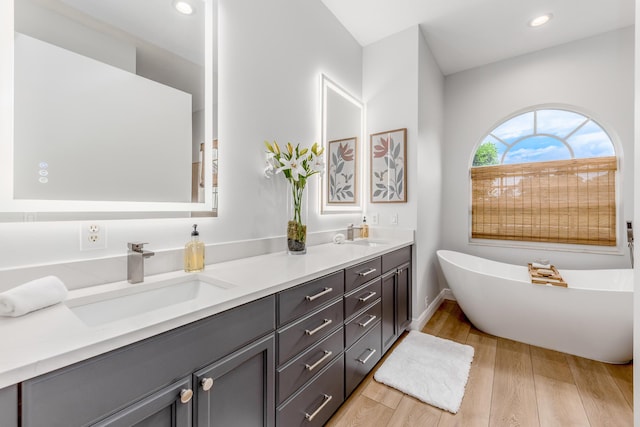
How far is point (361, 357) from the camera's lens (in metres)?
1.70

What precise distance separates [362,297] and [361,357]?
392 mm

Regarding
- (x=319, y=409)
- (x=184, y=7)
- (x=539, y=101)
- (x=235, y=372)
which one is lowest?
(x=319, y=409)

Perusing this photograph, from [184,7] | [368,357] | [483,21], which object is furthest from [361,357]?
[483,21]

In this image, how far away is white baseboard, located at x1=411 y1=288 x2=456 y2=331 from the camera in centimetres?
255

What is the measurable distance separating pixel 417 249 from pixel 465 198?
131 centimetres

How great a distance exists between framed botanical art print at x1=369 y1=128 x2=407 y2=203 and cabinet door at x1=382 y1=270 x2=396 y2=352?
2.82 ft

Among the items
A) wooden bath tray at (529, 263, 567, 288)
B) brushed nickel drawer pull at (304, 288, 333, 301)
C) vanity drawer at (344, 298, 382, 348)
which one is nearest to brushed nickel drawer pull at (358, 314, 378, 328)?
vanity drawer at (344, 298, 382, 348)

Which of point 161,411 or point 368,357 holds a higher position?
point 161,411

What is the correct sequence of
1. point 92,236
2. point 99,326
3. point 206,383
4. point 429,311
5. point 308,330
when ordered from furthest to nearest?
point 429,311
point 308,330
point 92,236
point 206,383
point 99,326

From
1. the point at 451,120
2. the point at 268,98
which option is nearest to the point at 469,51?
the point at 451,120

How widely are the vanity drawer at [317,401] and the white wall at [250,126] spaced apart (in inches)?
34.1

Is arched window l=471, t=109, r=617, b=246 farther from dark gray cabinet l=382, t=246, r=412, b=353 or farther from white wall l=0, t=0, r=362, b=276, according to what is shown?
white wall l=0, t=0, r=362, b=276

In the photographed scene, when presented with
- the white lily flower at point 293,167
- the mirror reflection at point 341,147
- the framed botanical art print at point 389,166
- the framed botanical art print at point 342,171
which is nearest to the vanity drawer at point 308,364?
the white lily flower at point 293,167

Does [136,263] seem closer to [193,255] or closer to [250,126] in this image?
[193,255]
